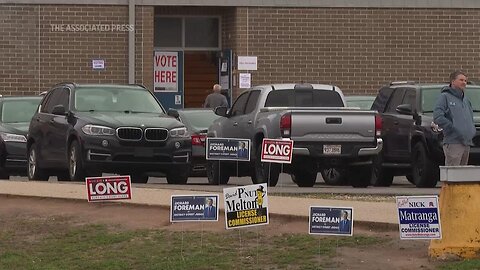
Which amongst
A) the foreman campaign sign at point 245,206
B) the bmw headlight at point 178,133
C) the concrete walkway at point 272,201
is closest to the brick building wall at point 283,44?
the bmw headlight at point 178,133

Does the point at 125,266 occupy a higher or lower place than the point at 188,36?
lower

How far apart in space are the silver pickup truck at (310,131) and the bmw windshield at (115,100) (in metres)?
1.42

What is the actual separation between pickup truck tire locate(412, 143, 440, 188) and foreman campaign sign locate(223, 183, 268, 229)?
879 cm

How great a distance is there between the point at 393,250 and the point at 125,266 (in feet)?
8.18

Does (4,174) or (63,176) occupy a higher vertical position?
(63,176)

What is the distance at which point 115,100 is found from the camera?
22.8m

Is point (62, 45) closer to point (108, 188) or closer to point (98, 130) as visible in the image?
point (98, 130)

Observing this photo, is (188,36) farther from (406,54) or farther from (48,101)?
(48,101)

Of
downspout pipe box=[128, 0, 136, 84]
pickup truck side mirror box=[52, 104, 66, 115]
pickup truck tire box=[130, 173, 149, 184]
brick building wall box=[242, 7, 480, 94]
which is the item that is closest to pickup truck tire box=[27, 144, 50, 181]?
pickup truck side mirror box=[52, 104, 66, 115]

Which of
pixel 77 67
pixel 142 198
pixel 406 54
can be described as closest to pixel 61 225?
pixel 142 198

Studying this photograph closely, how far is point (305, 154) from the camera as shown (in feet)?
69.3

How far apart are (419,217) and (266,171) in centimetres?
856

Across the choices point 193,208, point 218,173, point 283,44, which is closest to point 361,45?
point 283,44

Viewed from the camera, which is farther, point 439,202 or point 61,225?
point 61,225
